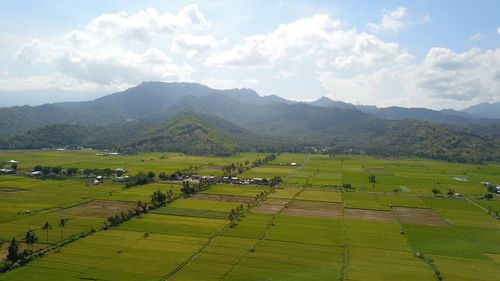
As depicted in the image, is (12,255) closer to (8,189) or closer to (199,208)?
(199,208)

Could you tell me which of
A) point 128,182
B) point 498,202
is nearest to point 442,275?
point 498,202

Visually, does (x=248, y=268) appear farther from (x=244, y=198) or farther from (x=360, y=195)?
(x=360, y=195)

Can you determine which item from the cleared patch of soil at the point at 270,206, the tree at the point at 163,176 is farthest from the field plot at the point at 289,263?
the tree at the point at 163,176

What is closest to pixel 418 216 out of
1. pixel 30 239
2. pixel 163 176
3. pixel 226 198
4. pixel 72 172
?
pixel 226 198

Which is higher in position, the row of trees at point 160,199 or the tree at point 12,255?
the row of trees at point 160,199

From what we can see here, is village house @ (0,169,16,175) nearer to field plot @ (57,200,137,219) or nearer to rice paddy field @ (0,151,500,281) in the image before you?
rice paddy field @ (0,151,500,281)

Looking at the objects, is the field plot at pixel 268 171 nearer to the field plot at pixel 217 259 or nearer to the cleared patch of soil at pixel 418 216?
the cleared patch of soil at pixel 418 216

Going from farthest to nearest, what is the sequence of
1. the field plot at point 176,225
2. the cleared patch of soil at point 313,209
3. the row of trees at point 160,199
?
the row of trees at point 160,199, the cleared patch of soil at point 313,209, the field plot at point 176,225

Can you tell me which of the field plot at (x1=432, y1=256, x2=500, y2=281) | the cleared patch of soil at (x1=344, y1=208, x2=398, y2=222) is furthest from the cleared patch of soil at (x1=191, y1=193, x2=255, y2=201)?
the field plot at (x1=432, y1=256, x2=500, y2=281)
